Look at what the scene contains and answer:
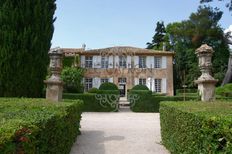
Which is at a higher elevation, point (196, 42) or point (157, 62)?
point (196, 42)

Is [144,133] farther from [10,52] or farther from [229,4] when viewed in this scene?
[229,4]

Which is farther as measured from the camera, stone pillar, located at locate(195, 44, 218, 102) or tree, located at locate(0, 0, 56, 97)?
tree, located at locate(0, 0, 56, 97)

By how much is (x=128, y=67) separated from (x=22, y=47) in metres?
22.8

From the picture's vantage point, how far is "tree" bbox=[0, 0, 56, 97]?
43.4 ft

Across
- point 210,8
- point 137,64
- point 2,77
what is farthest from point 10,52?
point 210,8

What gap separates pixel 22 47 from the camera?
13344 mm

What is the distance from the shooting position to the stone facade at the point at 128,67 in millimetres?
35438

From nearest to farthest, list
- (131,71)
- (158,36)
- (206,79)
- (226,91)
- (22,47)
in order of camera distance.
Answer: (206,79), (22,47), (226,91), (131,71), (158,36)

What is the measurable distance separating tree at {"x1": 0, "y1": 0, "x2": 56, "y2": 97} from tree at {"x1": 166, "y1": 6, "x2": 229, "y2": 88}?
23.3 m

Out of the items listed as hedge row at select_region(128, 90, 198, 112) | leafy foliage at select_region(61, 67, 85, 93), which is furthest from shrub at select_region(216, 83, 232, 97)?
leafy foliage at select_region(61, 67, 85, 93)

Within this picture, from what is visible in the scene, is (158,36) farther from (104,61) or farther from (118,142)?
(118,142)

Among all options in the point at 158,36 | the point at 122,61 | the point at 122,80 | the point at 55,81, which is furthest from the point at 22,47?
the point at 158,36

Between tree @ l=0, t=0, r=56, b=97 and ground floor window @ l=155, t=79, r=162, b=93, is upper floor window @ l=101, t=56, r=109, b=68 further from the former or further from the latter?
tree @ l=0, t=0, r=56, b=97

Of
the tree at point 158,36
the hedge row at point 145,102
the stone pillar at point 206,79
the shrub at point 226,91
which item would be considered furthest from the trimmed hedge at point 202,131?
the tree at point 158,36
